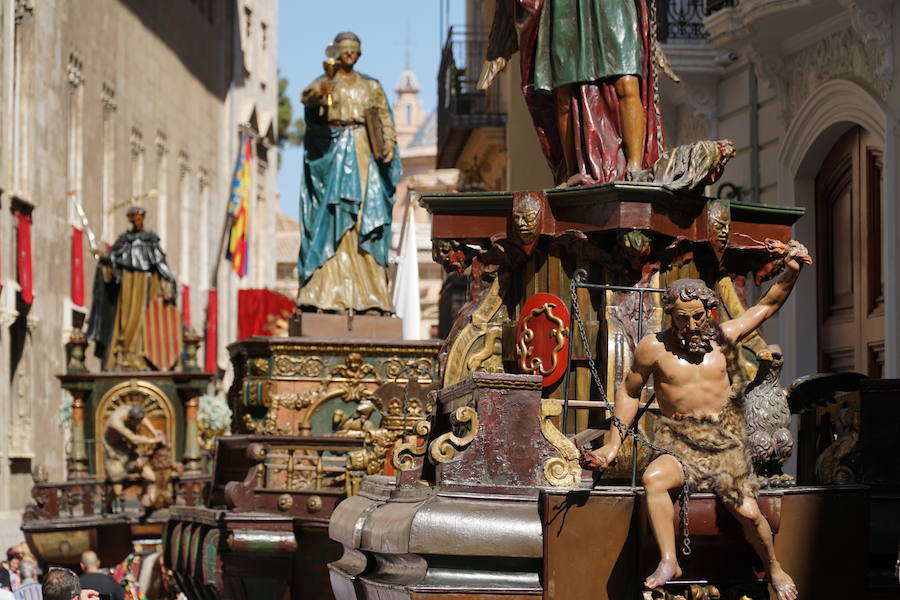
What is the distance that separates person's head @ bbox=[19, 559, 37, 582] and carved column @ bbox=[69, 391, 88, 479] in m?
3.39

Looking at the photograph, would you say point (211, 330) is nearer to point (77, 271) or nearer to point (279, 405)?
point (77, 271)

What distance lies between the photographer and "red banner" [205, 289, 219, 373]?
1807 inches

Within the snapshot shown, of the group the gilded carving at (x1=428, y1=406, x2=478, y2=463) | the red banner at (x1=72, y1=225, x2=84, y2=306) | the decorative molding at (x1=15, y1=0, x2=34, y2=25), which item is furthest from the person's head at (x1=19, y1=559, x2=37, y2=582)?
the red banner at (x1=72, y1=225, x2=84, y2=306)

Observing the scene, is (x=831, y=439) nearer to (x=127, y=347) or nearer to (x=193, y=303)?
(x=127, y=347)

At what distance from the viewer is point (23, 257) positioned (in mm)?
28656

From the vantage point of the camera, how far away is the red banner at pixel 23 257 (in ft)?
94.0

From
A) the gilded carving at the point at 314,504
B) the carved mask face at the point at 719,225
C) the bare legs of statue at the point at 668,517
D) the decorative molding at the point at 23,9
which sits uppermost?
the decorative molding at the point at 23,9

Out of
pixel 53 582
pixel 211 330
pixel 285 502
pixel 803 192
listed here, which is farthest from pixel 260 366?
pixel 211 330

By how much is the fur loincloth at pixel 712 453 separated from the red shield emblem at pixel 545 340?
2.00 metres

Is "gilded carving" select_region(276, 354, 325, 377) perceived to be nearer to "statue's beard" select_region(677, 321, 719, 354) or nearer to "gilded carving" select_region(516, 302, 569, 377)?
"gilded carving" select_region(516, 302, 569, 377)

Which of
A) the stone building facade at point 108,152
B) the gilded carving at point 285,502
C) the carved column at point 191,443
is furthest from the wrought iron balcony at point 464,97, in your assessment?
the gilded carving at point 285,502

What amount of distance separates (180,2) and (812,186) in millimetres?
28551

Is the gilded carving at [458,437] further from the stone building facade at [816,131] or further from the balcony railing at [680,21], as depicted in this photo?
the balcony railing at [680,21]

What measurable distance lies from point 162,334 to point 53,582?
15.2 m
